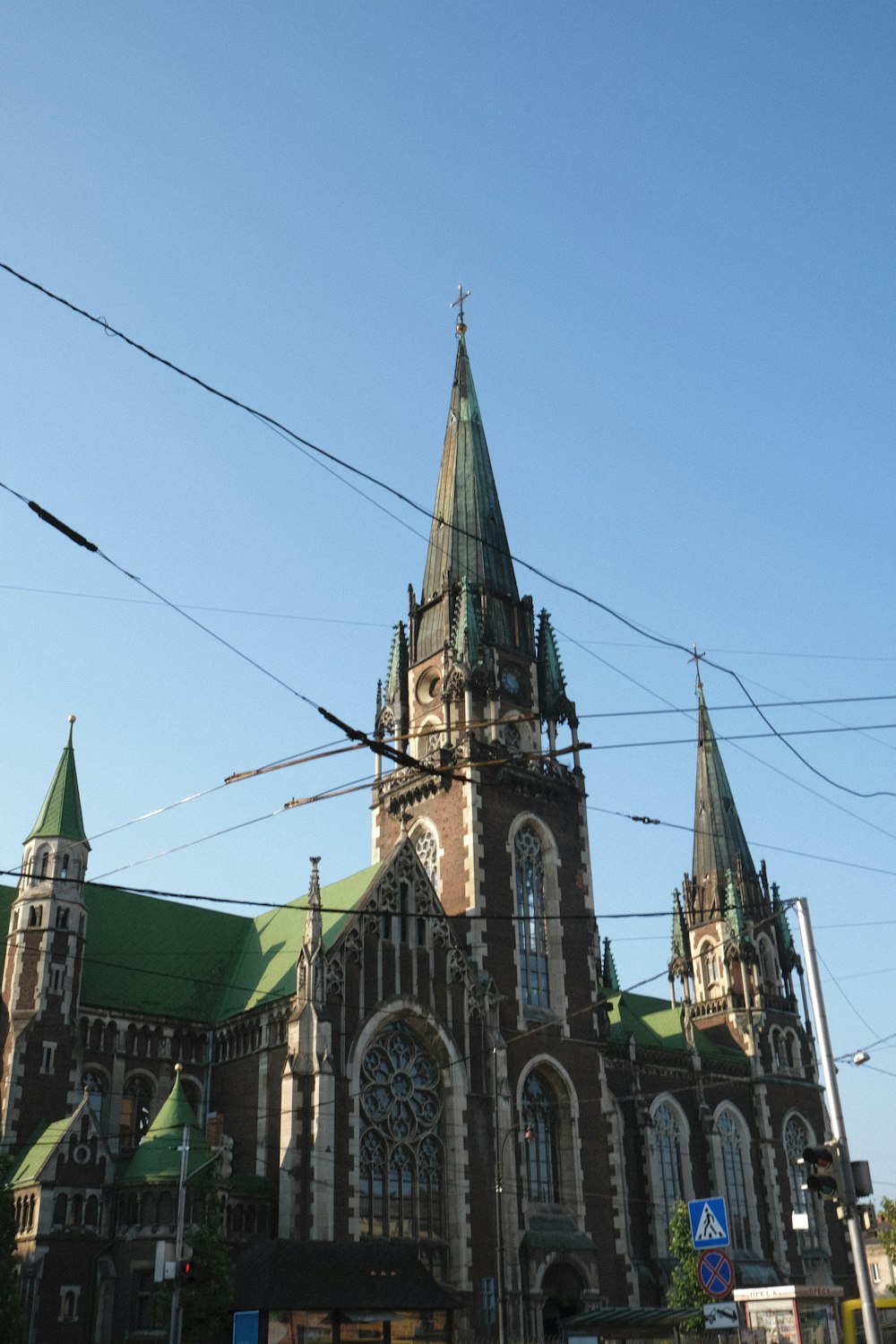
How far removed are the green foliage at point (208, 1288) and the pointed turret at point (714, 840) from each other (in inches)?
1621

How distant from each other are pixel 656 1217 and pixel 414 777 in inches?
847

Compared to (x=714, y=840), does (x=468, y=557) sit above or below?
above

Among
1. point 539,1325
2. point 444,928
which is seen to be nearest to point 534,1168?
point 539,1325

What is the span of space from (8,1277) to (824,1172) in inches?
901

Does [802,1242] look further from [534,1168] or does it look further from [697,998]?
[534,1168]

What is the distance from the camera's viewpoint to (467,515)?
6103 cm

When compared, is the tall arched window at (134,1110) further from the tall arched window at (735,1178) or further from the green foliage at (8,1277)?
the tall arched window at (735,1178)

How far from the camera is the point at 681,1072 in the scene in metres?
58.9

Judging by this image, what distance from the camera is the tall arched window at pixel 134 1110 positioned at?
41.8 metres

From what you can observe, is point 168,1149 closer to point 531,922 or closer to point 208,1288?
point 208,1288

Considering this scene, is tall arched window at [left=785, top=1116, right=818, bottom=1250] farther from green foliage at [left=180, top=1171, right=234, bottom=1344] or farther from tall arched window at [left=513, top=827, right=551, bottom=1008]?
green foliage at [left=180, top=1171, right=234, bottom=1344]

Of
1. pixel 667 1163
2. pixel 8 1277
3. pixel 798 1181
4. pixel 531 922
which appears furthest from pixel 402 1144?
pixel 798 1181

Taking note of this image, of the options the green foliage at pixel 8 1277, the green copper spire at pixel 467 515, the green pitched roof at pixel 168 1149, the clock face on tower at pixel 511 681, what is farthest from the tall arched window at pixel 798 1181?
the green foliage at pixel 8 1277

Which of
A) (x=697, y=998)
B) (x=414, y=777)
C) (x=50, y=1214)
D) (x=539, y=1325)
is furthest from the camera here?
(x=697, y=998)
